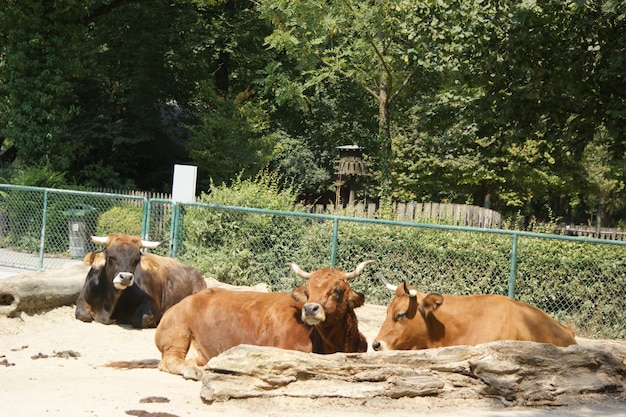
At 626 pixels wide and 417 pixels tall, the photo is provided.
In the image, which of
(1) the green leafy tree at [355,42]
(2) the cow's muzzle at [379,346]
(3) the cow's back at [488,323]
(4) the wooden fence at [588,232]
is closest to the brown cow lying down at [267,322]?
(2) the cow's muzzle at [379,346]

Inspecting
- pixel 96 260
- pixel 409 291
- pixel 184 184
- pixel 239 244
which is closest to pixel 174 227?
pixel 184 184

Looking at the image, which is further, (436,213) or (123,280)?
(436,213)

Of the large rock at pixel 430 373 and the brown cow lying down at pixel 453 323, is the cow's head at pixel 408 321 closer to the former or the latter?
the brown cow lying down at pixel 453 323

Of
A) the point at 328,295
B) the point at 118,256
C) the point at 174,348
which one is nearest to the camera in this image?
the point at 328,295

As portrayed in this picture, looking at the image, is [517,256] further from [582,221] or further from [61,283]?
[582,221]

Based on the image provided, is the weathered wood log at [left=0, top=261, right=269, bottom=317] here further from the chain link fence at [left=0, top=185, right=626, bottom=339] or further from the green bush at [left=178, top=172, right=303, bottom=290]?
the green bush at [left=178, top=172, right=303, bottom=290]

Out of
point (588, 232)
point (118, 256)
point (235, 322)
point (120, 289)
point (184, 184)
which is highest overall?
point (184, 184)

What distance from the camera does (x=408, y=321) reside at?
962 cm

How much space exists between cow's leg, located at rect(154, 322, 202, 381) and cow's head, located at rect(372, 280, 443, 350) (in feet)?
6.51

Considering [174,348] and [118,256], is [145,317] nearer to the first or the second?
[118,256]

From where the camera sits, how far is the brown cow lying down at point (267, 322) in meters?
8.79

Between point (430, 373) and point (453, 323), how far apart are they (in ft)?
5.12

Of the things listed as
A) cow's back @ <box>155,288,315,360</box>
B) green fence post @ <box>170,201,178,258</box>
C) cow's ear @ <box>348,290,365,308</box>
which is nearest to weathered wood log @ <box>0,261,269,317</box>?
green fence post @ <box>170,201,178,258</box>

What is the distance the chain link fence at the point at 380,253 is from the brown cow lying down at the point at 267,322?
4221mm
